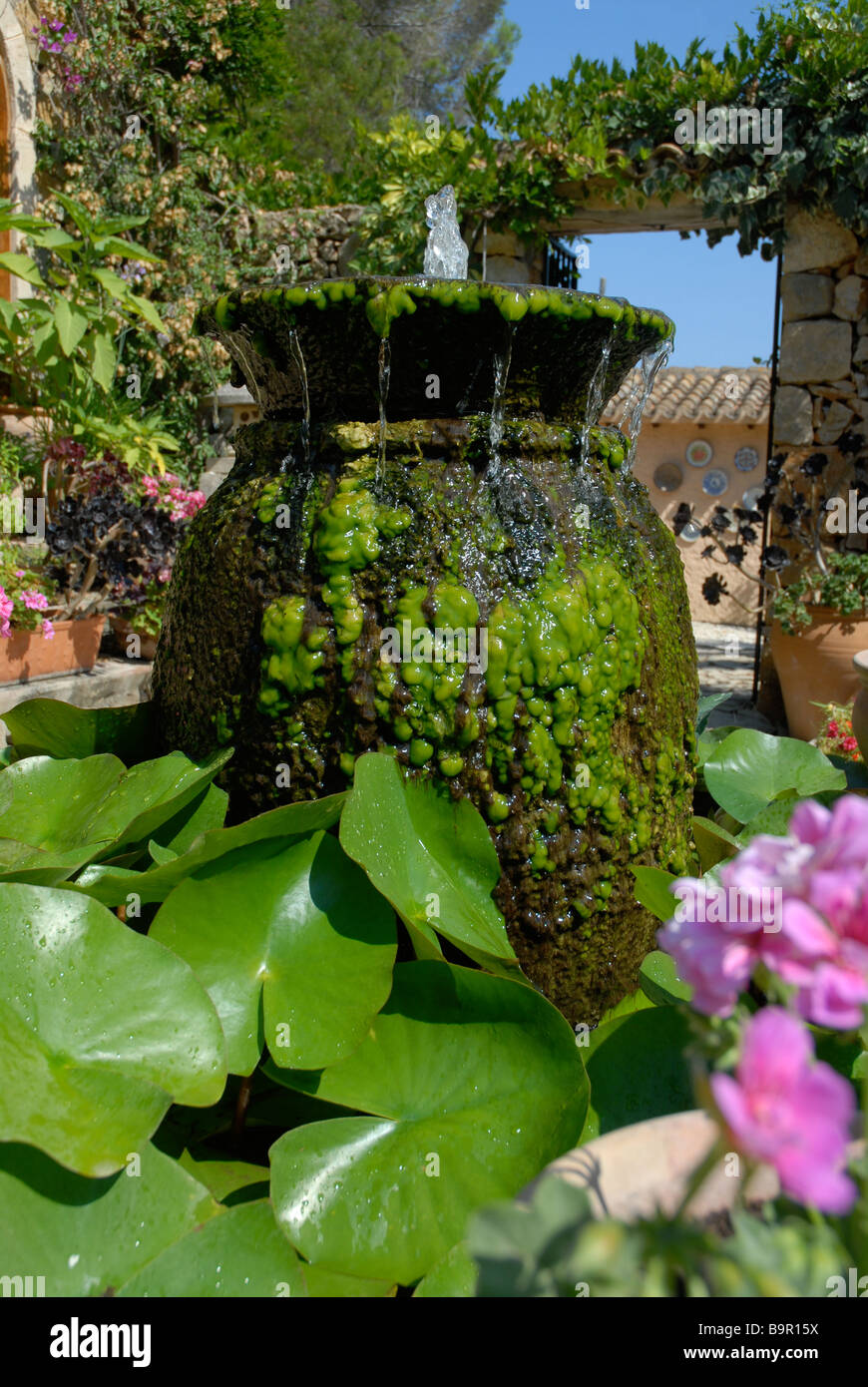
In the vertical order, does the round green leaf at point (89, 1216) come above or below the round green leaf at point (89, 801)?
below

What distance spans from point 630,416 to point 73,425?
3.48 m

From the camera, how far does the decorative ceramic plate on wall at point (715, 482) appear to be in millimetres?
13312

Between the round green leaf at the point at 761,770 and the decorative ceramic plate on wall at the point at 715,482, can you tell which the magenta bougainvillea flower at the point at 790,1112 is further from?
the decorative ceramic plate on wall at the point at 715,482

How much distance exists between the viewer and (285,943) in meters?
1.17

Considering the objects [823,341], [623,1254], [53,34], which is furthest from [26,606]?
[53,34]

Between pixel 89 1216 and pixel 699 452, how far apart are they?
13.7 meters

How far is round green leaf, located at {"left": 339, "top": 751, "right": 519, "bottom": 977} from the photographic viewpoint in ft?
3.70

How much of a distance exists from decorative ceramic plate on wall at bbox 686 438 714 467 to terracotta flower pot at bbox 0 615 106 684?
1095 centimetres

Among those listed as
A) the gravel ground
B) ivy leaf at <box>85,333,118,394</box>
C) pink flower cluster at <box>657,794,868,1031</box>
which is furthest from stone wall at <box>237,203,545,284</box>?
pink flower cluster at <box>657,794,868,1031</box>

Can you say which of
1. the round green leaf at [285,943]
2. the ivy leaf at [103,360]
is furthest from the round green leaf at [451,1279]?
the ivy leaf at [103,360]

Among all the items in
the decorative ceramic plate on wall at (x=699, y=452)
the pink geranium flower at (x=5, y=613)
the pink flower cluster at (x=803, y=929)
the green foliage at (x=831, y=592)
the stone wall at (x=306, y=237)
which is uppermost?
the stone wall at (x=306, y=237)

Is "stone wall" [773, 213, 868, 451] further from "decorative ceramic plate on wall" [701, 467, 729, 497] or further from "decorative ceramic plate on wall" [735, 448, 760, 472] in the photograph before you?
"decorative ceramic plate on wall" [701, 467, 729, 497]
